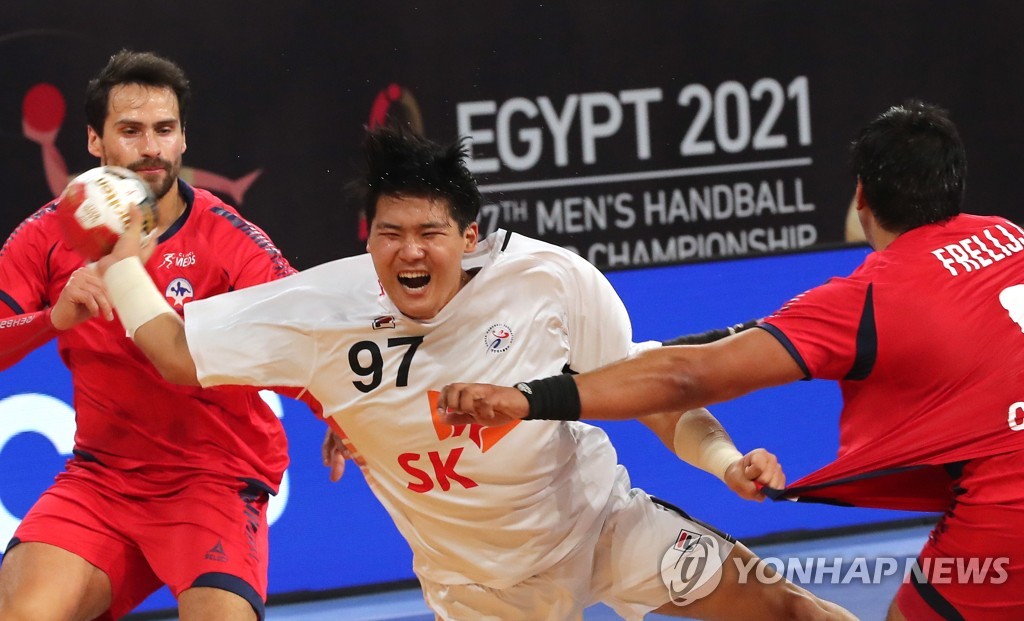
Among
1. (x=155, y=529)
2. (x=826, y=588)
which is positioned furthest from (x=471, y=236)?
(x=826, y=588)

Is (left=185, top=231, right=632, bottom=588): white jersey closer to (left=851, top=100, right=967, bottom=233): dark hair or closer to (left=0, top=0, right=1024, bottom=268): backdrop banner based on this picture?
(left=851, top=100, right=967, bottom=233): dark hair

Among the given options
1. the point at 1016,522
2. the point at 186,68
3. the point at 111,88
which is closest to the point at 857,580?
the point at 1016,522

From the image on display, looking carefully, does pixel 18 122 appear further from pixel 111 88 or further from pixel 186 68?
pixel 111 88

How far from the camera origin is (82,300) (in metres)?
4.23

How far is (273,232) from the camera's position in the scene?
27.0 ft

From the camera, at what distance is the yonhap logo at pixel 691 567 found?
435cm

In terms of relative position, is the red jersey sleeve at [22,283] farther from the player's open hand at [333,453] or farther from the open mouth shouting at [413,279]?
the open mouth shouting at [413,279]

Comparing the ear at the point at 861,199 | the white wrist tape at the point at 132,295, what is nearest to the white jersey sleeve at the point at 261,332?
the white wrist tape at the point at 132,295

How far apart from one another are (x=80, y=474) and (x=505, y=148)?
14.3 ft

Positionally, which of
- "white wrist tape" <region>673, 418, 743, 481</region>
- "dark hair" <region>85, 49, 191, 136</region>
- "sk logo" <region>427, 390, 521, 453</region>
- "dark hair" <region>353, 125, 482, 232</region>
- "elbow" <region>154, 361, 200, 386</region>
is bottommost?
"white wrist tape" <region>673, 418, 743, 481</region>

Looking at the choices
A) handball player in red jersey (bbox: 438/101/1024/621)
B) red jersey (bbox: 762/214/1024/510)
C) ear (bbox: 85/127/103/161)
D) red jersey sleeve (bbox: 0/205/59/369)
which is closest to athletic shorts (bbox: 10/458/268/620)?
red jersey sleeve (bbox: 0/205/59/369)

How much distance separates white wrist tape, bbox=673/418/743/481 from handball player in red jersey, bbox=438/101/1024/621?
48cm

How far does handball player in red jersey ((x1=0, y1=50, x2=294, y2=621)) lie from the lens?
452cm

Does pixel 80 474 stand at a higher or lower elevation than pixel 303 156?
lower
